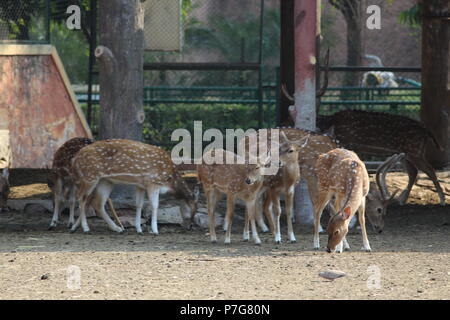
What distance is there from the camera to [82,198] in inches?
401

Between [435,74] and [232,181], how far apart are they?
526 centimetres

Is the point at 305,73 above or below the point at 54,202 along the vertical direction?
above

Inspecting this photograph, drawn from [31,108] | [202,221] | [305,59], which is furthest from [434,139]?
[31,108]

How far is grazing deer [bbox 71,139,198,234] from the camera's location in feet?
33.2

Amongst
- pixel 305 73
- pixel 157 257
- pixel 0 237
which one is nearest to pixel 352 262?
pixel 157 257

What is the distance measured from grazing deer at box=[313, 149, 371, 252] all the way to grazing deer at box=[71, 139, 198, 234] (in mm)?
1892

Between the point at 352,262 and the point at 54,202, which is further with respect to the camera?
the point at 54,202

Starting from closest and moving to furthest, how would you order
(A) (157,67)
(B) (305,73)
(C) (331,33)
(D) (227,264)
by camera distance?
1. (D) (227,264)
2. (B) (305,73)
3. (A) (157,67)
4. (C) (331,33)

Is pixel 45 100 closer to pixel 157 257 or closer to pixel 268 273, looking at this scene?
pixel 157 257

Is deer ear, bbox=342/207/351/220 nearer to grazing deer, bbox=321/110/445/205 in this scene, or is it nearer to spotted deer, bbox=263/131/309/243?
spotted deer, bbox=263/131/309/243

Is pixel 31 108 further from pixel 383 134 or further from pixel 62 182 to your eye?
pixel 383 134

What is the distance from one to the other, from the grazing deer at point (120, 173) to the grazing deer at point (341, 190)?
1.89 metres

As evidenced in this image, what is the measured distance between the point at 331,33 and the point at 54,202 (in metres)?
18.0

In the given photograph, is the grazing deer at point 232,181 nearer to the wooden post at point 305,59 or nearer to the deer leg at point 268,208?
the deer leg at point 268,208
